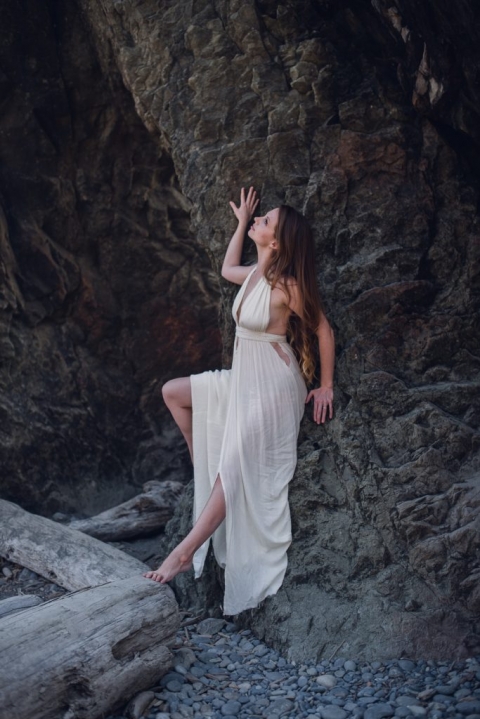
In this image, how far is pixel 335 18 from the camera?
14.6 ft

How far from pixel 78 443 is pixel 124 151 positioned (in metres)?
2.41

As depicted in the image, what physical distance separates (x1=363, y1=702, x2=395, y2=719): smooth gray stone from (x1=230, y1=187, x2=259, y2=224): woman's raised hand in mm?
2664

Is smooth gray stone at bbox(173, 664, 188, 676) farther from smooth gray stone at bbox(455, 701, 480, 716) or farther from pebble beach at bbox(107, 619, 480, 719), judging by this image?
smooth gray stone at bbox(455, 701, 480, 716)

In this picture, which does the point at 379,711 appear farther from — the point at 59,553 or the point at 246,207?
the point at 246,207

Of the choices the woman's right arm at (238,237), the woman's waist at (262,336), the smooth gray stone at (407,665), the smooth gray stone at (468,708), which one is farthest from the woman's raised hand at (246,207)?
the smooth gray stone at (468,708)

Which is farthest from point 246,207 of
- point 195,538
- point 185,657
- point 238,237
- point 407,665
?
point 407,665

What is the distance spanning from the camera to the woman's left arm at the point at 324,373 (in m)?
4.22

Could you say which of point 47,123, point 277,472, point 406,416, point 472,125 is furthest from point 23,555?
point 472,125

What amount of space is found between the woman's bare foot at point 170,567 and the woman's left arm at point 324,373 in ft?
3.42

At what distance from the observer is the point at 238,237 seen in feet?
15.0

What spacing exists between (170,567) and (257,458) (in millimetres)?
752

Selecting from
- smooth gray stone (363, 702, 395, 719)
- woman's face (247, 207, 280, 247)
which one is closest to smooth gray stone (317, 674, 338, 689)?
smooth gray stone (363, 702, 395, 719)

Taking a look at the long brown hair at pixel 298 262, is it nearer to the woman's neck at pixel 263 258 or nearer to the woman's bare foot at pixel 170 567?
the woman's neck at pixel 263 258

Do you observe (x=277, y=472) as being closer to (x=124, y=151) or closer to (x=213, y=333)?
(x=213, y=333)
